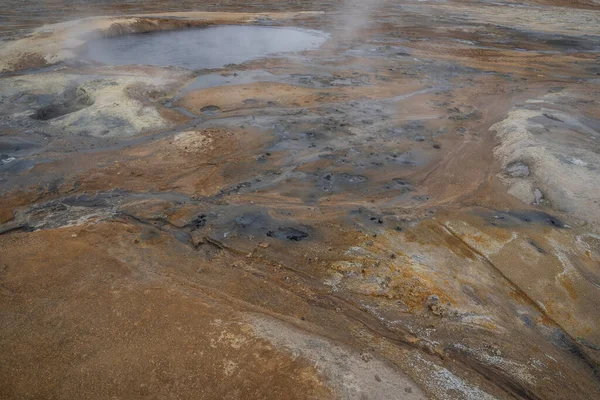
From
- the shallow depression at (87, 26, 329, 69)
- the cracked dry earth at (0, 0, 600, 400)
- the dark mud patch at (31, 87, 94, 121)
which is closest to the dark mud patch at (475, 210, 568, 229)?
the cracked dry earth at (0, 0, 600, 400)

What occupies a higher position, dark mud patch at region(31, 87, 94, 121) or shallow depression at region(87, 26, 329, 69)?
shallow depression at region(87, 26, 329, 69)

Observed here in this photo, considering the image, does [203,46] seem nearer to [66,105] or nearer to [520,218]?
[66,105]

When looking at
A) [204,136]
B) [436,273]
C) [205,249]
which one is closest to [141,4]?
[204,136]

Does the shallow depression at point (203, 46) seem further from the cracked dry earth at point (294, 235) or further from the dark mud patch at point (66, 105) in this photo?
the dark mud patch at point (66, 105)

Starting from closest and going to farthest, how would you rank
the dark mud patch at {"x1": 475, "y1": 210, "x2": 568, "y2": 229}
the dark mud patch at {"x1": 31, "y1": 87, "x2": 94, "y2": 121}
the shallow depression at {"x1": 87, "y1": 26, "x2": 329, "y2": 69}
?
the dark mud patch at {"x1": 475, "y1": 210, "x2": 568, "y2": 229}, the dark mud patch at {"x1": 31, "y1": 87, "x2": 94, "y2": 121}, the shallow depression at {"x1": 87, "y1": 26, "x2": 329, "y2": 69}

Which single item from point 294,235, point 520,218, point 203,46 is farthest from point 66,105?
point 520,218

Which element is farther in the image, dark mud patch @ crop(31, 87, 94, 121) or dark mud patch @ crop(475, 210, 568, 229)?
dark mud patch @ crop(31, 87, 94, 121)

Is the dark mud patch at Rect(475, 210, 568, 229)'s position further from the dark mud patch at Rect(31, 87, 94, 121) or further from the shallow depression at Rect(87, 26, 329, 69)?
the shallow depression at Rect(87, 26, 329, 69)
